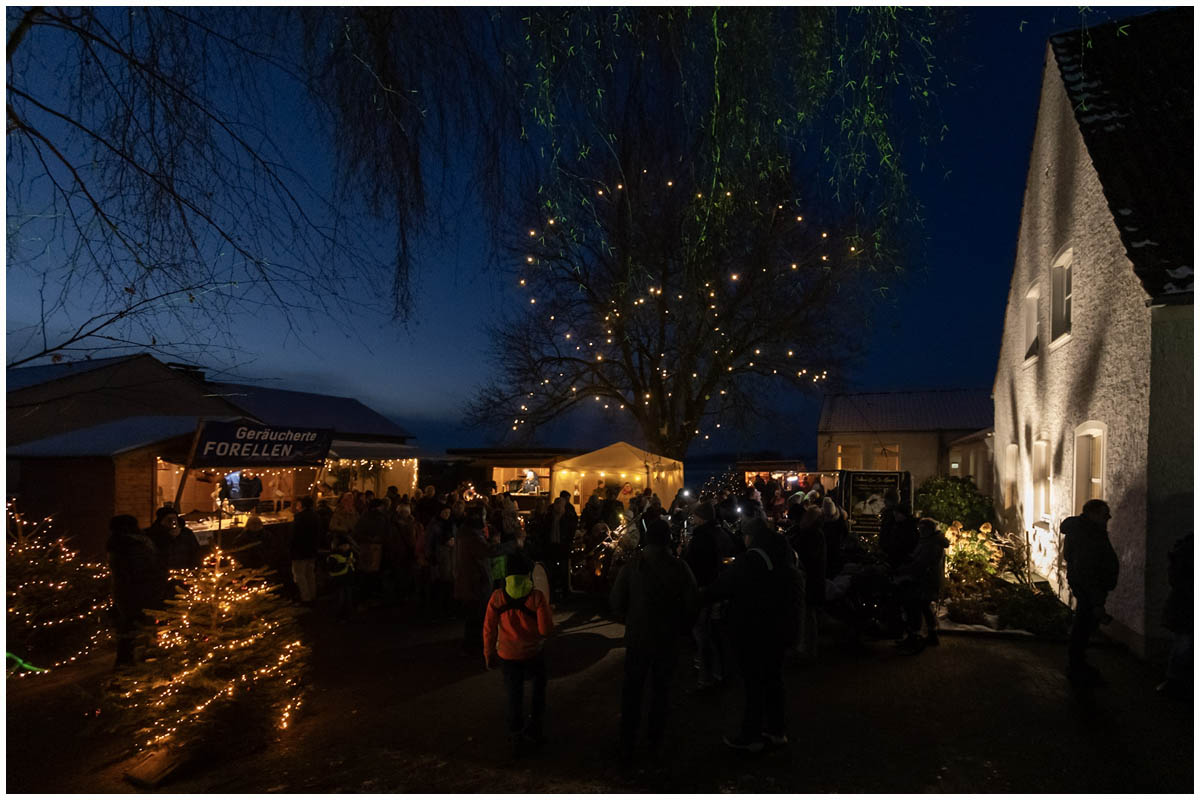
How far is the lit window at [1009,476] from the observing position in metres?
13.4

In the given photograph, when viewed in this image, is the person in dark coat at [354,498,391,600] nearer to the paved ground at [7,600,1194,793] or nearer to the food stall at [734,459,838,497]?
the paved ground at [7,600,1194,793]

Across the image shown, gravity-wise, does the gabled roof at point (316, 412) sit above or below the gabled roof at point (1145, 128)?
below

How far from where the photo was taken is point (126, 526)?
6.69 m

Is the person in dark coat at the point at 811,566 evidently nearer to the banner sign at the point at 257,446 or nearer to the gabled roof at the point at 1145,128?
the gabled roof at the point at 1145,128

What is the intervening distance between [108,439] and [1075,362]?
13.4m

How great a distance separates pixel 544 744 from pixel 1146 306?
22.6 ft

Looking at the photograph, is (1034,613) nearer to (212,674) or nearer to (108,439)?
(212,674)

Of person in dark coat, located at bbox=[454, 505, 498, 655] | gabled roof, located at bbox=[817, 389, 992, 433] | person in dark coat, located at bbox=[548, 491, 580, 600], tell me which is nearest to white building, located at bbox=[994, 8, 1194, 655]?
person in dark coat, located at bbox=[454, 505, 498, 655]

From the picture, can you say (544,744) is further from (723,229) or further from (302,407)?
(302,407)

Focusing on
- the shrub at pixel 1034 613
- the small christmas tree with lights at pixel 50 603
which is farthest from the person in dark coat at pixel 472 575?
the shrub at pixel 1034 613

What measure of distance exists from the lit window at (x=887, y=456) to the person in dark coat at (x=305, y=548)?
28.4 m

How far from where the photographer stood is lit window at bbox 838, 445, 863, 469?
109ft

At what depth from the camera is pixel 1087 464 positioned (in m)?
8.98

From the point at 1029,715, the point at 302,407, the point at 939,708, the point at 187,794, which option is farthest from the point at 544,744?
the point at 302,407
